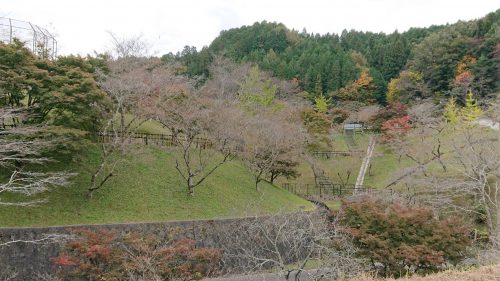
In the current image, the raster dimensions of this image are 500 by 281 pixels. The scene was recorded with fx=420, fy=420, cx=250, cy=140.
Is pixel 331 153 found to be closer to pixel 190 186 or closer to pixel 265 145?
pixel 265 145

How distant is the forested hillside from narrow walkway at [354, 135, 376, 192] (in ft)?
30.8

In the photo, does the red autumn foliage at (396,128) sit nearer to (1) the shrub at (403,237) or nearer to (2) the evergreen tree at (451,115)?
(2) the evergreen tree at (451,115)

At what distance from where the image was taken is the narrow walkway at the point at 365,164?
108 ft

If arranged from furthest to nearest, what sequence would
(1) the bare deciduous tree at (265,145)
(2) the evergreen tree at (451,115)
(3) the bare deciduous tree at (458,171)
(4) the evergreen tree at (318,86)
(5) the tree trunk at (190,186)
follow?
(4) the evergreen tree at (318,86) < (2) the evergreen tree at (451,115) < (1) the bare deciduous tree at (265,145) < (5) the tree trunk at (190,186) < (3) the bare deciduous tree at (458,171)

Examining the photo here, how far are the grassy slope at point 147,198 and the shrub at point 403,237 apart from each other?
7045 millimetres

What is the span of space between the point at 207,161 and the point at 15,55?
1064 cm

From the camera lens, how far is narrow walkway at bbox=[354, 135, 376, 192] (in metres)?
32.8

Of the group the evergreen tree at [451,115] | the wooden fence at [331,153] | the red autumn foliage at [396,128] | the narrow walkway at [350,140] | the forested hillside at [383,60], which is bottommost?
the wooden fence at [331,153]

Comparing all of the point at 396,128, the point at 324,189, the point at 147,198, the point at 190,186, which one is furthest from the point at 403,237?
the point at 396,128

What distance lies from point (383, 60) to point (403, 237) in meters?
47.1

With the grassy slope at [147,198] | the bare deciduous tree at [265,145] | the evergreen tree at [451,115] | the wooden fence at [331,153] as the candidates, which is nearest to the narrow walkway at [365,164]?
the wooden fence at [331,153]

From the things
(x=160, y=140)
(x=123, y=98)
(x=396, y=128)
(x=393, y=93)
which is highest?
(x=393, y=93)

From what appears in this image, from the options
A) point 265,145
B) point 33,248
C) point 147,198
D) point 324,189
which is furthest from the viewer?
point 324,189

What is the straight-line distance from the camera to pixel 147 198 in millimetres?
19109
